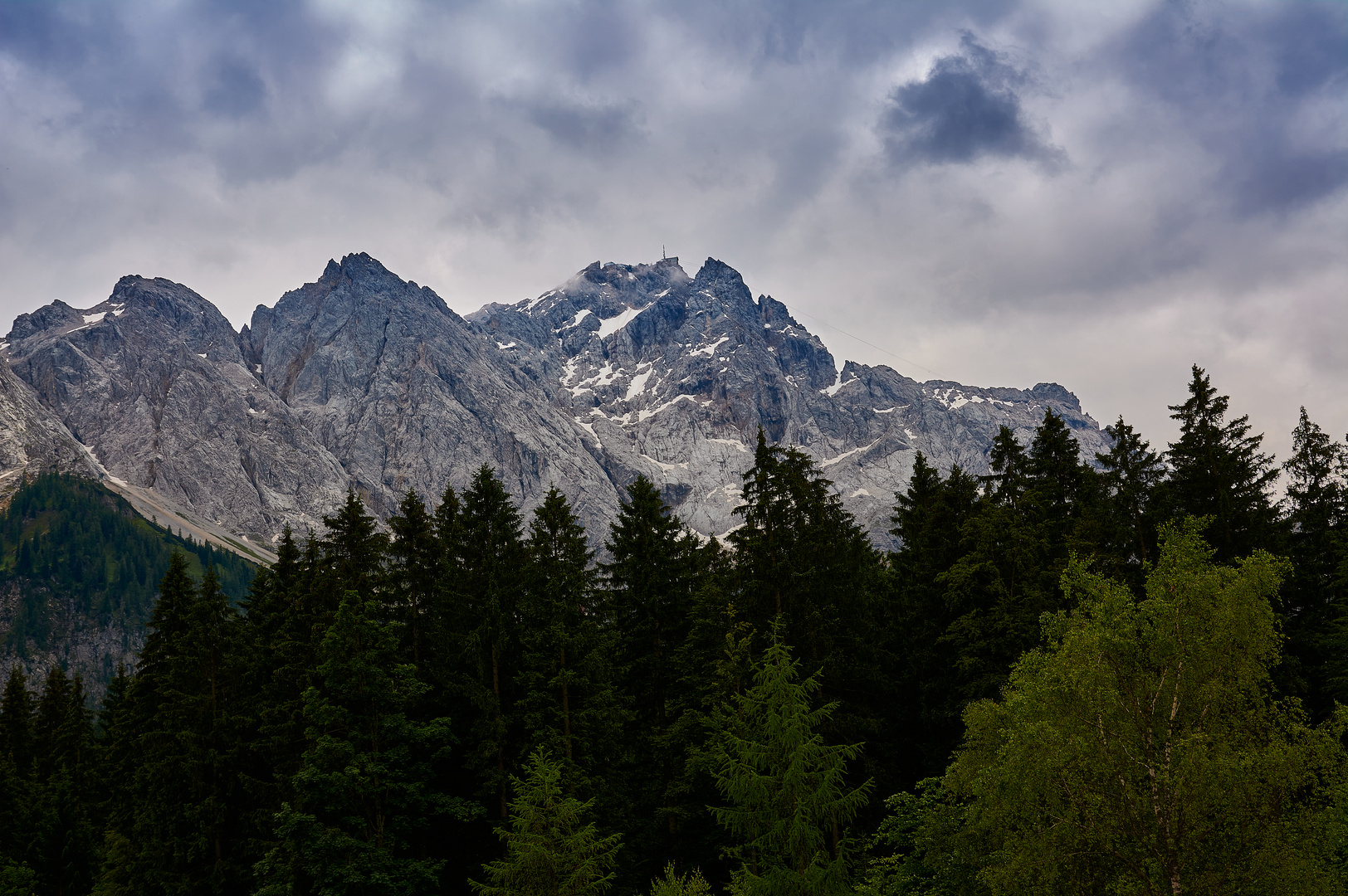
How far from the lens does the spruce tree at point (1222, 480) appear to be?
97.9 ft

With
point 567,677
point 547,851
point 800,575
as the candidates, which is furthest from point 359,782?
point 800,575

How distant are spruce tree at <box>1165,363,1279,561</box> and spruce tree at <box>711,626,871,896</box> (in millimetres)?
17769

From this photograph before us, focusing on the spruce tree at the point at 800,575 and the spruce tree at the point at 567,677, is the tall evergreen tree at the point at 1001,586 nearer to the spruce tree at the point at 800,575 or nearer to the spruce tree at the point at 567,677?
the spruce tree at the point at 800,575

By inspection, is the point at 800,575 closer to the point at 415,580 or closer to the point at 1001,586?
the point at 1001,586

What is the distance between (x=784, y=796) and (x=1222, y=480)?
69.6 ft

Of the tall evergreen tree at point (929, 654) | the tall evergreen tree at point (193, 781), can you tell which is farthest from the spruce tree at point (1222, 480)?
the tall evergreen tree at point (193, 781)

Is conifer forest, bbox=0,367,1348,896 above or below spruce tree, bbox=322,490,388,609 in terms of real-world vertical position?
below

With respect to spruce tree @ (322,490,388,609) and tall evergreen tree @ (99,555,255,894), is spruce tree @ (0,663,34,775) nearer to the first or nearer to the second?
tall evergreen tree @ (99,555,255,894)

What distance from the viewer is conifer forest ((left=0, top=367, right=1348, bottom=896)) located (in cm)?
2027

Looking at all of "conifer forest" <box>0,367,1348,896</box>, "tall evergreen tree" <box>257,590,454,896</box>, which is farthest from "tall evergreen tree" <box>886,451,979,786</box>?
"tall evergreen tree" <box>257,590,454,896</box>

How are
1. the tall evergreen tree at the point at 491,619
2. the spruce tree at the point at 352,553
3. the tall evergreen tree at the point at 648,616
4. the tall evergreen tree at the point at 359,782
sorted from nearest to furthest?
the tall evergreen tree at the point at 359,782
the tall evergreen tree at the point at 491,619
the spruce tree at the point at 352,553
the tall evergreen tree at the point at 648,616

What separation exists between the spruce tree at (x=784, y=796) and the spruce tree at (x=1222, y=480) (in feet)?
58.3

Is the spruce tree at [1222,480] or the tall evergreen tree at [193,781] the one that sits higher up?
the spruce tree at [1222,480]

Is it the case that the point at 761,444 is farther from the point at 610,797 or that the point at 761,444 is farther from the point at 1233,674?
the point at 1233,674
